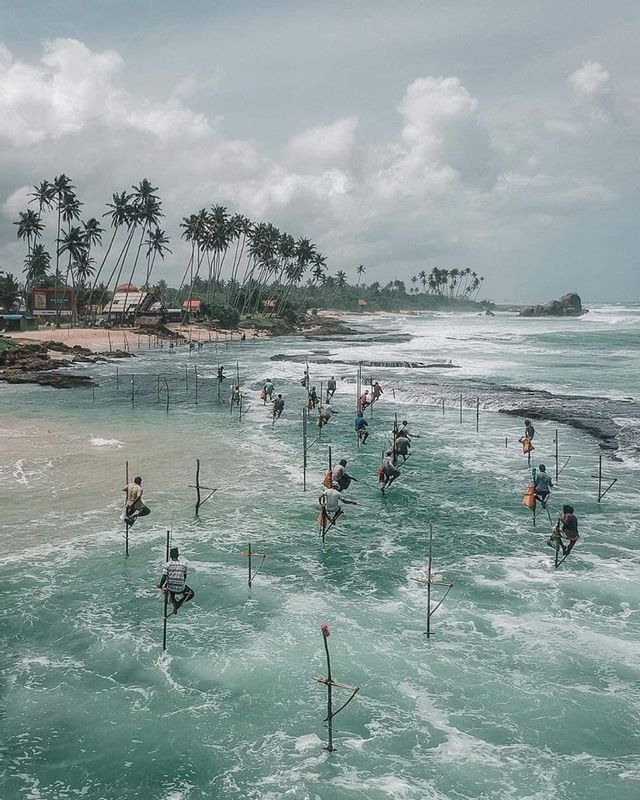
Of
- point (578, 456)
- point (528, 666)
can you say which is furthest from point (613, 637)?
point (578, 456)

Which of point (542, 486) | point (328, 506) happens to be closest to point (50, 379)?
point (328, 506)

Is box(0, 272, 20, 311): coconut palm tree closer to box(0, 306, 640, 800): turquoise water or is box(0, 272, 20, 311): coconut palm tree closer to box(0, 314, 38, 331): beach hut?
box(0, 314, 38, 331): beach hut

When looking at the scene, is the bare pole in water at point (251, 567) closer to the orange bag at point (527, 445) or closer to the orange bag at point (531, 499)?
the orange bag at point (531, 499)

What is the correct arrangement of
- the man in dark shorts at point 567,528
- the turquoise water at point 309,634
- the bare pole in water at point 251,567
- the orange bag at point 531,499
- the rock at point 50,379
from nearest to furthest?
the turquoise water at point 309,634 → the bare pole in water at point 251,567 → the man in dark shorts at point 567,528 → the orange bag at point 531,499 → the rock at point 50,379

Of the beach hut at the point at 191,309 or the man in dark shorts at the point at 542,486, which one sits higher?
the beach hut at the point at 191,309

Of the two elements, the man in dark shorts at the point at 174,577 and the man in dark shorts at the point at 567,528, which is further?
the man in dark shorts at the point at 567,528

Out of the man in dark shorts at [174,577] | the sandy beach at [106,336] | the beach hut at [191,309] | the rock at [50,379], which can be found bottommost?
the man in dark shorts at [174,577]

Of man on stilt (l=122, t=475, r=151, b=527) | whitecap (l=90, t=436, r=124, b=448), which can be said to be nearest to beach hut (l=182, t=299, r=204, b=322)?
whitecap (l=90, t=436, r=124, b=448)

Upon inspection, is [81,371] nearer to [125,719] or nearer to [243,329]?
[125,719]

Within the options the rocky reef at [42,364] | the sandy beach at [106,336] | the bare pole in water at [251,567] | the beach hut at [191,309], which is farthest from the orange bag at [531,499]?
the beach hut at [191,309]
